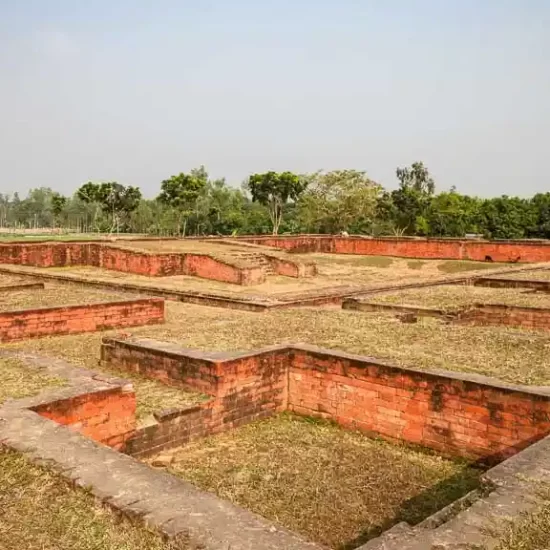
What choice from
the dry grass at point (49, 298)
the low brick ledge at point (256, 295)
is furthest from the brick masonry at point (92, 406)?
the low brick ledge at point (256, 295)

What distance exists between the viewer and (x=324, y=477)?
161 inches

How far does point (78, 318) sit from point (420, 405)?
466 centimetres

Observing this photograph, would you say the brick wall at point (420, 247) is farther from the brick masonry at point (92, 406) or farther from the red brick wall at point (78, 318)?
the brick masonry at point (92, 406)

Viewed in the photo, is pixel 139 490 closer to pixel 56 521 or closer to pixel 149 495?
pixel 149 495

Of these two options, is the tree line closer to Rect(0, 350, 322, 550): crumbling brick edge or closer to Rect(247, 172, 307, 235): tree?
Rect(247, 172, 307, 235): tree

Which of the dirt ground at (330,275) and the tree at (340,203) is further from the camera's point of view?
the tree at (340,203)

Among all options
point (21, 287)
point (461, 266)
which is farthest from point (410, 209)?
point (21, 287)

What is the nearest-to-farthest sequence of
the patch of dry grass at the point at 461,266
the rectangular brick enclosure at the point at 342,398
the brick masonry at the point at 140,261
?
the rectangular brick enclosure at the point at 342,398
the brick masonry at the point at 140,261
the patch of dry grass at the point at 461,266

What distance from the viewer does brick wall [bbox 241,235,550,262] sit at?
741 inches

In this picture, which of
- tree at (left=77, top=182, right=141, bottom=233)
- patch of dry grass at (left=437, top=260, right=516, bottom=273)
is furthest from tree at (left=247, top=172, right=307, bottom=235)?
patch of dry grass at (left=437, top=260, right=516, bottom=273)

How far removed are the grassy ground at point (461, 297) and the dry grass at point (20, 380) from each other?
18.7ft

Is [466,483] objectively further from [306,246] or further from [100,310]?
[306,246]

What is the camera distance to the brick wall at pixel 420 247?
1883 cm

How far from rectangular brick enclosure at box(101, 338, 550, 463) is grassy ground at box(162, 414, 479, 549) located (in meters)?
0.14
